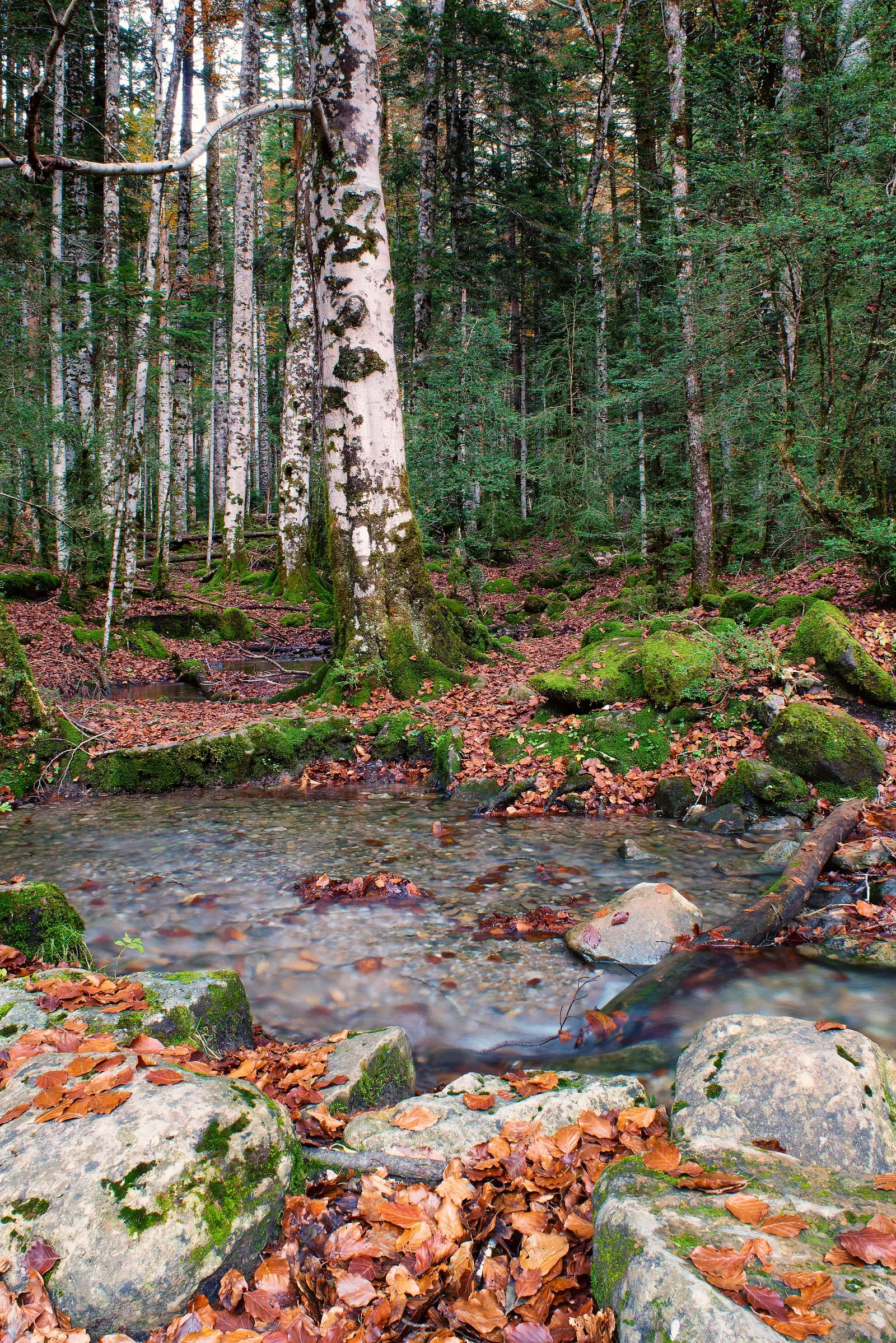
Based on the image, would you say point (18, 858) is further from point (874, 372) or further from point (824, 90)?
point (824, 90)

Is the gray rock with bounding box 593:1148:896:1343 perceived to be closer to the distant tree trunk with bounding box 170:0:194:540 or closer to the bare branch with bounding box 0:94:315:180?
the bare branch with bounding box 0:94:315:180

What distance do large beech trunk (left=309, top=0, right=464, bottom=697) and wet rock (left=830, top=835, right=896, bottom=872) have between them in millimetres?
4803

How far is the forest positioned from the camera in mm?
1854

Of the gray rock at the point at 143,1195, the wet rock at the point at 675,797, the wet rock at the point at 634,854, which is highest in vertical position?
the gray rock at the point at 143,1195

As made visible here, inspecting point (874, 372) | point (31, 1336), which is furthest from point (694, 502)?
point (31, 1336)

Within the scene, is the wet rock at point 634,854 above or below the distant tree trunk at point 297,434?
below

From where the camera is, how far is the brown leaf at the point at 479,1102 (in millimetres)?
2625

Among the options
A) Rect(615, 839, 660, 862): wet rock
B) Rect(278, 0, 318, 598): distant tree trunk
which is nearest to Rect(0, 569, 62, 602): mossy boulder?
Rect(278, 0, 318, 598): distant tree trunk

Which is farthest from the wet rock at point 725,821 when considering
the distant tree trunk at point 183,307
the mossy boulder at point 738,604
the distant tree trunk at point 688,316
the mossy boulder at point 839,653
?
the distant tree trunk at point 183,307

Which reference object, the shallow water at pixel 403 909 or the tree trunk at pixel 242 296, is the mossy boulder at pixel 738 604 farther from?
the tree trunk at pixel 242 296

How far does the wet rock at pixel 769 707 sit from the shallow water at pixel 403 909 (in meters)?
1.44

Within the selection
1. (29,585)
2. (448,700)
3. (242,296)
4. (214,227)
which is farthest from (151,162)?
(214,227)

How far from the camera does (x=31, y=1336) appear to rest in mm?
1611

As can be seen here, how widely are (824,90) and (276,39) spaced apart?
2553cm
